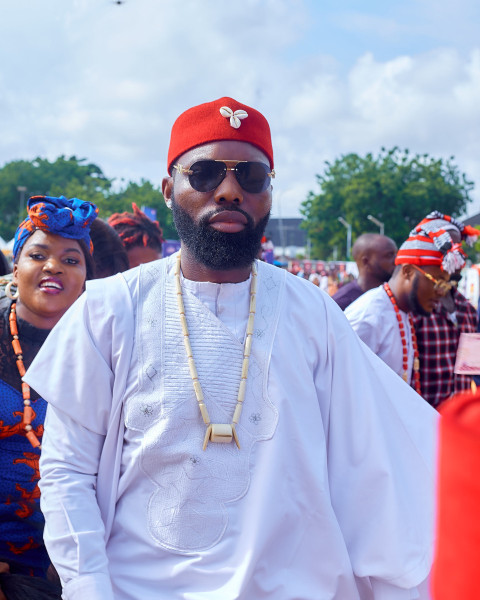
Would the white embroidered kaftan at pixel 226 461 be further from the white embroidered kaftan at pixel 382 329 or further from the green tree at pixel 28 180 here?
the green tree at pixel 28 180

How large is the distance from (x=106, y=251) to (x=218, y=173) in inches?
94.3

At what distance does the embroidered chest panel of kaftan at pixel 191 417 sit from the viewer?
2225 millimetres

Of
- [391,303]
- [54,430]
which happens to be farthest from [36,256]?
[391,303]

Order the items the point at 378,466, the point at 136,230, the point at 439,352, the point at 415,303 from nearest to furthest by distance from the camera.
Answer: the point at 378,466
the point at 415,303
the point at 439,352
the point at 136,230

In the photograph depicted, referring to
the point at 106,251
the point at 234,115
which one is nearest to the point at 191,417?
the point at 234,115

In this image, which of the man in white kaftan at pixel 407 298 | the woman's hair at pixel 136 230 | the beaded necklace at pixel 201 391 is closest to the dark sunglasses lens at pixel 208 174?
the beaded necklace at pixel 201 391

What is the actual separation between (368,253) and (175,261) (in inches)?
205

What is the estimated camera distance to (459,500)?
0.79 metres

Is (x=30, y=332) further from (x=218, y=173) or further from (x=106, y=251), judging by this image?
(x=106, y=251)

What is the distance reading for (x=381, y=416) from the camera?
2.44 meters

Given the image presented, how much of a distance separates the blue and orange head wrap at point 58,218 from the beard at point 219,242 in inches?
40.2

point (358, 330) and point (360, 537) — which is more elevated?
point (358, 330)

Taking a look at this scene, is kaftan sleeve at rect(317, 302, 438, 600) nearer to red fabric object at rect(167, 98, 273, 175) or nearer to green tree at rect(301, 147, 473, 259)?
red fabric object at rect(167, 98, 273, 175)

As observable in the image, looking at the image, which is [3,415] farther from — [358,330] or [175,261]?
[358,330]
